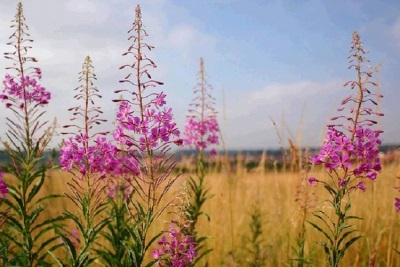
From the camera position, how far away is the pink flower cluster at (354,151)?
2604 millimetres

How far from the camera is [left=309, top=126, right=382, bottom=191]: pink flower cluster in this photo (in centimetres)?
260

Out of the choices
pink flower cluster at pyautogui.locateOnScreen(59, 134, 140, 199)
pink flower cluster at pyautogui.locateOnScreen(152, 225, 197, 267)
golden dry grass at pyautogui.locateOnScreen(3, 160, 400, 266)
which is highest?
pink flower cluster at pyautogui.locateOnScreen(59, 134, 140, 199)

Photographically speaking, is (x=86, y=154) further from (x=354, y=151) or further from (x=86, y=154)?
(x=354, y=151)

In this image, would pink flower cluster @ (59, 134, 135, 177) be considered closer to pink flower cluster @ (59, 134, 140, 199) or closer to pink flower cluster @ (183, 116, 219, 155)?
pink flower cluster @ (59, 134, 140, 199)

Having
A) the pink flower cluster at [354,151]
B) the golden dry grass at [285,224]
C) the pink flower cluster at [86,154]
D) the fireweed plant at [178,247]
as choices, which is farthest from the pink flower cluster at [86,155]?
the pink flower cluster at [354,151]

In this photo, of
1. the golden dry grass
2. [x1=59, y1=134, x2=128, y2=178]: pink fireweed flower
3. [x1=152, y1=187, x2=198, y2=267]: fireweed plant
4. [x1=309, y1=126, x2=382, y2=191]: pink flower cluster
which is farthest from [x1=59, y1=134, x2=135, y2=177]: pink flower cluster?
[x1=309, y1=126, x2=382, y2=191]: pink flower cluster

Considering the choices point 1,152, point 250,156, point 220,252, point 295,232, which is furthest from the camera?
point 250,156

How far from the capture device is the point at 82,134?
2.82 metres

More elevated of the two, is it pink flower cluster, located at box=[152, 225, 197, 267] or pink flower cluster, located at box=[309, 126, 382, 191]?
pink flower cluster, located at box=[309, 126, 382, 191]

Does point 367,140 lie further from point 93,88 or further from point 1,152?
point 1,152

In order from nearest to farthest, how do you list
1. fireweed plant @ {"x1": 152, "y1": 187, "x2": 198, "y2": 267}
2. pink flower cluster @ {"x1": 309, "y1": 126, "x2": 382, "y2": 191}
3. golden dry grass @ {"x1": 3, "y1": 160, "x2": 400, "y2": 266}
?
pink flower cluster @ {"x1": 309, "y1": 126, "x2": 382, "y2": 191} → fireweed plant @ {"x1": 152, "y1": 187, "x2": 198, "y2": 267} → golden dry grass @ {"x1": 3, "y1": 160, "x2": 400, "y2": 266}

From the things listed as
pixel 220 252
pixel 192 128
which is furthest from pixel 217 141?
pixel 220 252

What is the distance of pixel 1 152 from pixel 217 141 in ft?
8.73

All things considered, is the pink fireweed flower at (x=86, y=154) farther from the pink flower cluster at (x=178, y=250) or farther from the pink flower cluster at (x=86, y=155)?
the pink flower cluster at (x=178, y=250)
